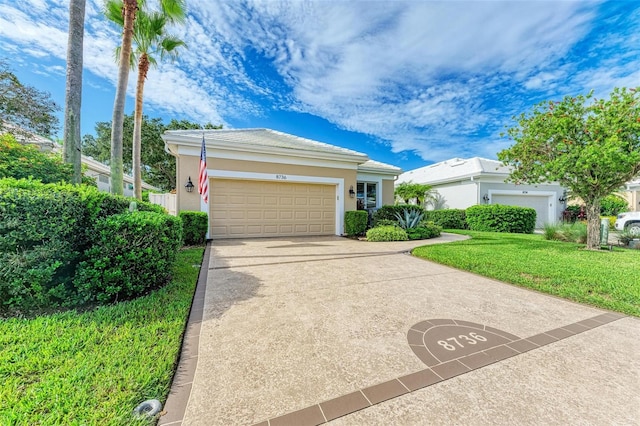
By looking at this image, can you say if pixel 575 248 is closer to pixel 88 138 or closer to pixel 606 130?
pixel 606 130

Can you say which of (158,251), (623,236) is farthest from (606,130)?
(158,251)

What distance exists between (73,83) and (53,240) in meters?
4.00

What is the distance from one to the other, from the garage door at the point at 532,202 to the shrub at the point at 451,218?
2.42 m

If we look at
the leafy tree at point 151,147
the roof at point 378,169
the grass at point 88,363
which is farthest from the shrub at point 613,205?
the leafy tree at point 151,147

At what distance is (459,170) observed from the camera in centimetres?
1672

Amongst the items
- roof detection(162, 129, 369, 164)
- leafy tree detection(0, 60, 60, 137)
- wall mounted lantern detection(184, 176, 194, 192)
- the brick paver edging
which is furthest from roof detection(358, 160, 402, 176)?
leafy tree detection(0, 60, 60, 137)

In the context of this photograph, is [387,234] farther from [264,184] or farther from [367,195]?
[264,184]

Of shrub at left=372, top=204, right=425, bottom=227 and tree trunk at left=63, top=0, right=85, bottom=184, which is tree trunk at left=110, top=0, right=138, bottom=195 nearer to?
tree trunk at left=63, top=0, right=85, bottom=184

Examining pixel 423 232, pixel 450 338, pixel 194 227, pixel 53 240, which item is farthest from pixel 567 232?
pixel 53 240

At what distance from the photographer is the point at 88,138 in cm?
2722

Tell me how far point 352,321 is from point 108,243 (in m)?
3.40

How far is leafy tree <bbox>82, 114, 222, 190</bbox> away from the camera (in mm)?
20844

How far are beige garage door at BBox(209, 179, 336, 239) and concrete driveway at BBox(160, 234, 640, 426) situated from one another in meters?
5.59

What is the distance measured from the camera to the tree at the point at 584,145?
5965 millimetres
